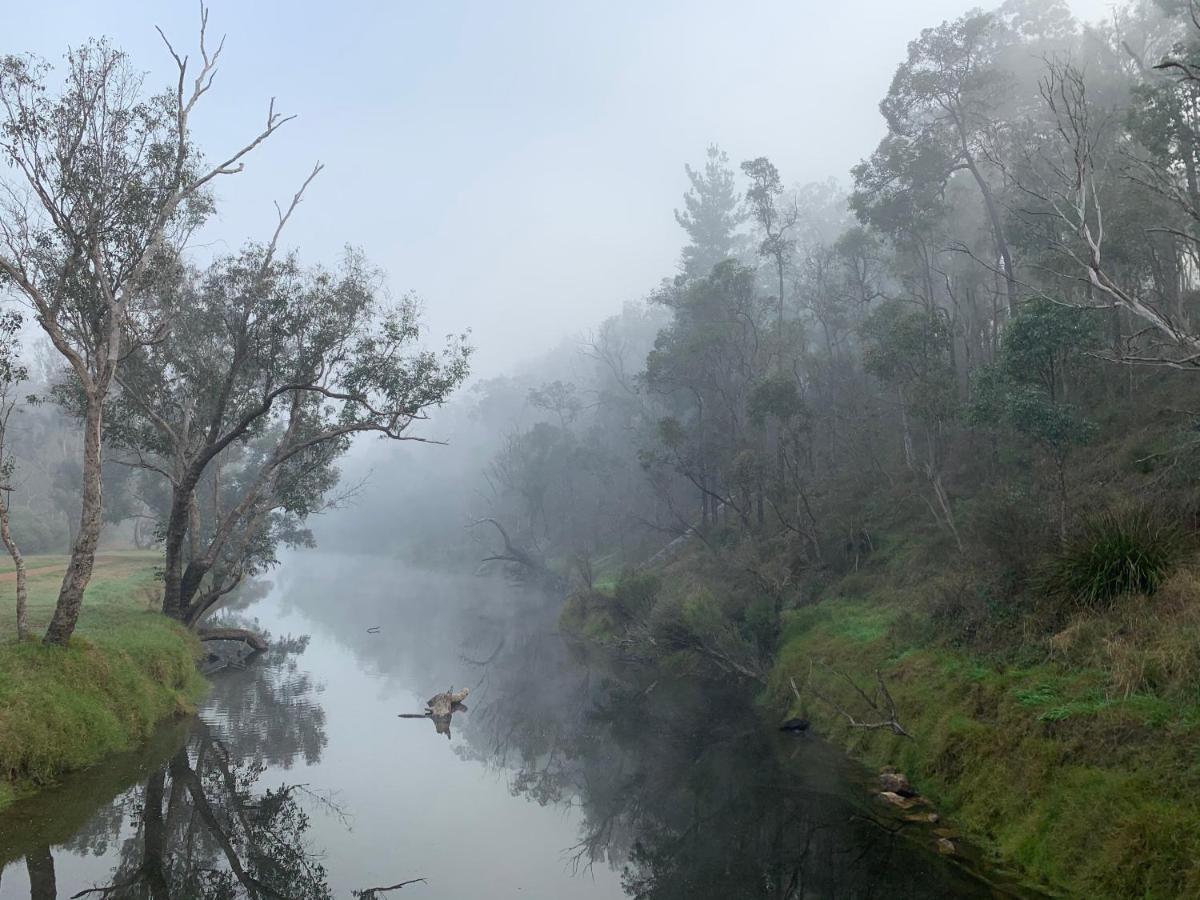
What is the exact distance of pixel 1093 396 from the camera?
2408 cm

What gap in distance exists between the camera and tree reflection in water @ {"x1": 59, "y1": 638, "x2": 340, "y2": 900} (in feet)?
34.8

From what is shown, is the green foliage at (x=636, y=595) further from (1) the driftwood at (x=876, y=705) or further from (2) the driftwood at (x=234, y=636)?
(2) the driftwood at (x=234, y=636)

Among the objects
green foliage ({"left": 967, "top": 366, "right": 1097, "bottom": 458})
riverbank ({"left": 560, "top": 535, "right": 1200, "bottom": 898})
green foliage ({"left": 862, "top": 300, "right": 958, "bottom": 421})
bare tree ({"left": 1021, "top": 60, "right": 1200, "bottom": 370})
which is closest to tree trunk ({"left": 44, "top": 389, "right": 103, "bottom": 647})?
riverbank ({"left": 560, "top": 535, "right": 1200, "bottom": 898})

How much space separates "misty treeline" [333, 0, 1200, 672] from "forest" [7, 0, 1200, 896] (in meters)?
0.17

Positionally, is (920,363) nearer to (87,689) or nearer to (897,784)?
(897,784)

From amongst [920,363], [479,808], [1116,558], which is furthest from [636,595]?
[1116,558]

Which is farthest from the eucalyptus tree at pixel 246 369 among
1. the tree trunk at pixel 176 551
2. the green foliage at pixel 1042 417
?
the green foliage at pixel 1042 417

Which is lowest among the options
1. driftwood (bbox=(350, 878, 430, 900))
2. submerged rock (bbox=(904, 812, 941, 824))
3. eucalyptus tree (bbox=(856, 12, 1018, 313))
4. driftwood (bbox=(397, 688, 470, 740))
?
driftwood (bbox=(397, 688, 470, 740))

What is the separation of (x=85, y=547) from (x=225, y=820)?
6.19 m

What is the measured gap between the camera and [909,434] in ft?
103

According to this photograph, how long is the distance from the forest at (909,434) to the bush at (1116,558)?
6cm

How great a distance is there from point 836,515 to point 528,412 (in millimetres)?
79435

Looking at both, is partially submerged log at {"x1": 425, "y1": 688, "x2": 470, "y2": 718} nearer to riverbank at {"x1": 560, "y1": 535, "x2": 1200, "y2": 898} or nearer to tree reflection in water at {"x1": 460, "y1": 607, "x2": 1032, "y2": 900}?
tree reflection in water at {"x1": 460, "y1": 607, "x2": 1032, "y2": 900}

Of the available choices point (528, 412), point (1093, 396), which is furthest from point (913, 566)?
point (528, 412)
